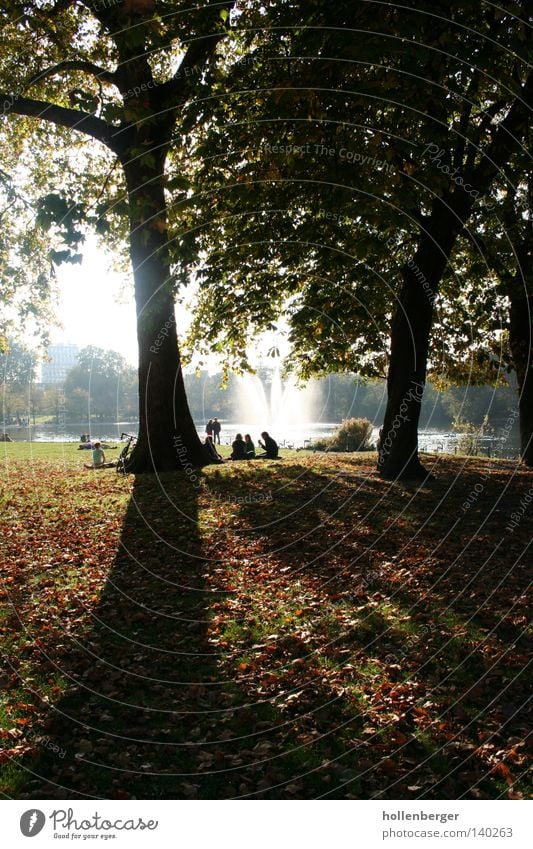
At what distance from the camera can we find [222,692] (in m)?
6.38

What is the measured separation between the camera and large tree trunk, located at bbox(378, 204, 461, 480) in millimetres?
15570

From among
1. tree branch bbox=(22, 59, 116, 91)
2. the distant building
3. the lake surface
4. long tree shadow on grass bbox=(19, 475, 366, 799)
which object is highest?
tree branch bbox=(22, 59, 116, 91)

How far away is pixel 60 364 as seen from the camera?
70938 millimetres

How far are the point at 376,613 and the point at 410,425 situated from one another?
878 cm

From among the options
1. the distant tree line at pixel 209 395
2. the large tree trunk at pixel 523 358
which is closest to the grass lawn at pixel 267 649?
the large tree trunk at pixel 523 358

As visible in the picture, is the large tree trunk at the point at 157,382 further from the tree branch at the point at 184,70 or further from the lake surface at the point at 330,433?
the lake surface at the point at 330,433

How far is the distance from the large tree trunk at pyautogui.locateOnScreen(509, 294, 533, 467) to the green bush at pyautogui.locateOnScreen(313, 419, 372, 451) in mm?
10066

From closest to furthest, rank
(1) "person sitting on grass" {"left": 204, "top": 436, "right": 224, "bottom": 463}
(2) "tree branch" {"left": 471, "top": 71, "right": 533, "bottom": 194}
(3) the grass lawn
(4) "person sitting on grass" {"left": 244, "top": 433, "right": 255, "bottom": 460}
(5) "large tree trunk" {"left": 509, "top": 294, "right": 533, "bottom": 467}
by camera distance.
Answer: (3) the grass lawn → (2) "tree branch" {"left": 471, "top": 71, "right": 533, "bottom": 194} → (1) "person sitting on grass" {"left": 204, "top": 436, "right": 224, "bottom": 463} → (5) "large tree trunk" {"left": 509, "top": 294, "right": 533, "bottom": 467} → (4) "person sitting on grass" {"left": 244, "top": 433, "right": 255, "bottom": 460}

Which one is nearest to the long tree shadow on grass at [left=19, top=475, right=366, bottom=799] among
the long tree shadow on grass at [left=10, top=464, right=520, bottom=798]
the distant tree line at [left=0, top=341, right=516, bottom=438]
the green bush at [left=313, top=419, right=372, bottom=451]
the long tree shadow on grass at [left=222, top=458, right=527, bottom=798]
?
the long tree shadow on grass at [left=10, top=464, right=520, bottom=798]

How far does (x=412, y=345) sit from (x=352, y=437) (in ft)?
52.2

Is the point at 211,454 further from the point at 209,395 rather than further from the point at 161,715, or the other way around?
the point at 209,395

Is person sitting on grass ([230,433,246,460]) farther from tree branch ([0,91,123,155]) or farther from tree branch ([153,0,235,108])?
tree branch ([153,0,235,108])

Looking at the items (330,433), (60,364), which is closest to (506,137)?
(330,433)
